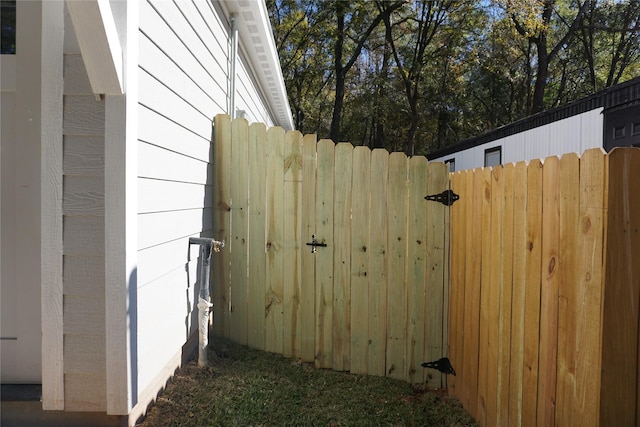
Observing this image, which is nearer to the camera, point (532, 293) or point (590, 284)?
point (590, 284)

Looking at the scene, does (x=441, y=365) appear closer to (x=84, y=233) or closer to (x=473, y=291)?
(x=473, y=291)

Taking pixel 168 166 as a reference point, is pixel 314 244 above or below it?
below

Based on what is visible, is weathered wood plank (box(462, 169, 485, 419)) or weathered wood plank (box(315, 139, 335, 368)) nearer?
weathered wood plank (box(462, 169, 485, 419))

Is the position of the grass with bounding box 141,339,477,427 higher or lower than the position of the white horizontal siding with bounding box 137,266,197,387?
lower

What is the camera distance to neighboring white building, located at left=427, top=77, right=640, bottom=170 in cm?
565

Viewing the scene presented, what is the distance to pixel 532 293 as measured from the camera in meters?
2.21

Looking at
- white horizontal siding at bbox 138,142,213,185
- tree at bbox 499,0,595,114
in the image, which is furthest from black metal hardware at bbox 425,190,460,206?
tree at bbox 499,0,595,114

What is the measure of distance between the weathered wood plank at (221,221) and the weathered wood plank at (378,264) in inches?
47.2

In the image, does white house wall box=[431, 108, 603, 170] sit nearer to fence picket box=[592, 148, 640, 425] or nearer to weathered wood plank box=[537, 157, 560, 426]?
weathered wood plank box=[537, 157, 560, 426]

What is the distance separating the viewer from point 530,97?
2195cm

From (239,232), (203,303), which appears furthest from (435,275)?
(203,303)

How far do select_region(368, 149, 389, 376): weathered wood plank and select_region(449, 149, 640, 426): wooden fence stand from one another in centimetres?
66

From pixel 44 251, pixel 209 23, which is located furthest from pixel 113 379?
pixel 209 23

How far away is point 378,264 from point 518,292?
1365mm
